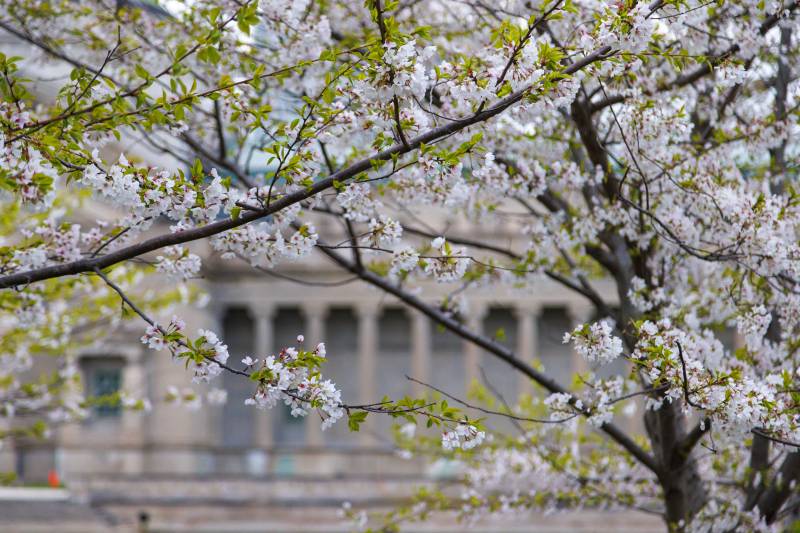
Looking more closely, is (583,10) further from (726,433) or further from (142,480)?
(142,480)

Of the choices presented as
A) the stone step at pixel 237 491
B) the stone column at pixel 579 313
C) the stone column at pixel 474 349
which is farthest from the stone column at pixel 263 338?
the stone step at pixel 237 491

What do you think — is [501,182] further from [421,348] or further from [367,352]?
[367,352]

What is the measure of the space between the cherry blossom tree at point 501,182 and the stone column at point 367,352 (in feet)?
92.0

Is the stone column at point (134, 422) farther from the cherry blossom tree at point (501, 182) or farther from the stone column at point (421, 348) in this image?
the cherry blossom tree at point (501, 182)

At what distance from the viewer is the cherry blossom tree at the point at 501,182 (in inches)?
203

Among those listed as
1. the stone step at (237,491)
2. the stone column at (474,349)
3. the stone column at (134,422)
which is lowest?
the stone step at (237,491)

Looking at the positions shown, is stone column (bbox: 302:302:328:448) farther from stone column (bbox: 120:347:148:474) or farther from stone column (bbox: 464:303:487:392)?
stone column (bbox: 120:347:148:474)

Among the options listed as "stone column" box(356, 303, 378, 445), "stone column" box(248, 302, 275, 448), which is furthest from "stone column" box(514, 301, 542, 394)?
"stone column" box(248, 302, 275, 448)

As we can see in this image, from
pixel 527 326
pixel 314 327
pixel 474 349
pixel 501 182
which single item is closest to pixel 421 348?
pixel 474 349

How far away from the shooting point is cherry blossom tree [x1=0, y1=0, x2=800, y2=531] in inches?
203

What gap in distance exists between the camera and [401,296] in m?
7.86

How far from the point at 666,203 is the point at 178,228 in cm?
331

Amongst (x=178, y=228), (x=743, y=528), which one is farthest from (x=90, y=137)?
(x=743, y=528)

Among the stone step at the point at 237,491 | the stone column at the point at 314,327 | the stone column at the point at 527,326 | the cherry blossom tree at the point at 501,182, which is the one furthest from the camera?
the stone column at the point at 314,327
